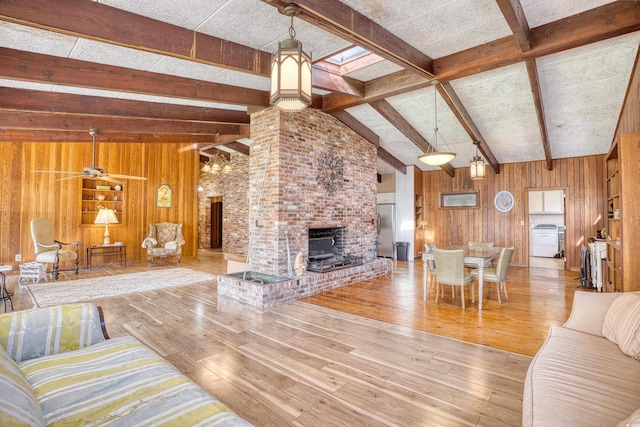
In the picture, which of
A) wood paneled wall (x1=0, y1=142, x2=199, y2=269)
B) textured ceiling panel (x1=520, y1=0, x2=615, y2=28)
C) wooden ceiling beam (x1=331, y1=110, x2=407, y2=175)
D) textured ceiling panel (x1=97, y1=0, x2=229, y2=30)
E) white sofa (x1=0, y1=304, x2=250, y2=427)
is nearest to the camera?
white sofa (x1=0, y1=304, x2=250, y2=427)

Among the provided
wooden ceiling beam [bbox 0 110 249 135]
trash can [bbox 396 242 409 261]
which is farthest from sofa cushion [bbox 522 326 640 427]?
trash can [bbox 396 242 409 261]

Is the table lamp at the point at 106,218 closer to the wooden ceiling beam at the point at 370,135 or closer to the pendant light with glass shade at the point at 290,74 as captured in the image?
the wooden ceiling beam at the point at 370,135

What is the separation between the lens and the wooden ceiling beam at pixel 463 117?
484 cm

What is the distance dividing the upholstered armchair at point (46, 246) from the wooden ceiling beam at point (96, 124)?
208 centimetres

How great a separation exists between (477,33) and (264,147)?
3.42m

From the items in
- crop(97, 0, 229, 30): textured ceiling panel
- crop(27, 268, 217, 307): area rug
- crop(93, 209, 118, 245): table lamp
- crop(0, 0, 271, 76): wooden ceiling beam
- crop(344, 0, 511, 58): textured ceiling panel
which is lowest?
crop(27, 268, 217, 307): area rug

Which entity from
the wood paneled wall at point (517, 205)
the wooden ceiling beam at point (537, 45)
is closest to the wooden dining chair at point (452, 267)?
the wooden ceiling beam at point (537, 45)

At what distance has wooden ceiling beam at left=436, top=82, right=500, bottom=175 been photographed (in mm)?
4836

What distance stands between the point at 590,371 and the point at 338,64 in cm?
453

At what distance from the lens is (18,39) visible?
3.08 m

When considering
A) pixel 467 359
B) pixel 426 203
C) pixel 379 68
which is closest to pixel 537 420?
pixel 467 359

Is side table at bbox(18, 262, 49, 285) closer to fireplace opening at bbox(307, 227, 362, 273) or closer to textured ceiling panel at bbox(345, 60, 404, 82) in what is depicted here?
fireplace opening at bbox(307, 227, 362, 273)

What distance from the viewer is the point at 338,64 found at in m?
4.80

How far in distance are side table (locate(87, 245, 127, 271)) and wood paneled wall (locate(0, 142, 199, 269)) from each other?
244 millimetres
